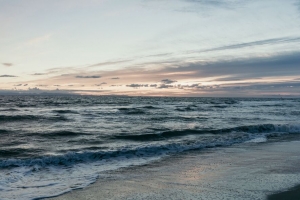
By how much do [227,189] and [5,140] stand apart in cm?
1394

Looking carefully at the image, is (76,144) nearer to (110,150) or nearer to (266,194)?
(110,150)

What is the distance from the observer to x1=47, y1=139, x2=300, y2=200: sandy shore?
7.13 m

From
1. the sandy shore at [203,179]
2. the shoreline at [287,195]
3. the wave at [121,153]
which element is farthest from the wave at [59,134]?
the shoreline at [287,195]

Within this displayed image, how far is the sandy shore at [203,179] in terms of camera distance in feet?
23.4

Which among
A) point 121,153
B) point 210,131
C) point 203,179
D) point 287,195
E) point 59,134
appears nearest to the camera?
point 287,195

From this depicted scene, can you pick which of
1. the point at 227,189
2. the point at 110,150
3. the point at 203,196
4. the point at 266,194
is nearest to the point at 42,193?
the point at 203,196

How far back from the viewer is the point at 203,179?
843cm

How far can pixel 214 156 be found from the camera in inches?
484

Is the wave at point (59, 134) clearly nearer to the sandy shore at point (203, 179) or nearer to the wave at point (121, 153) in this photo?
the wave at point (121, 153)

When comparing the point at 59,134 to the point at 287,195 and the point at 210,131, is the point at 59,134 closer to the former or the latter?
the point at 210,131

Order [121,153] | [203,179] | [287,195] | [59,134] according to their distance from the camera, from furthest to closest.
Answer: [59,134] → [121,153] → [203,179] → [287,195]

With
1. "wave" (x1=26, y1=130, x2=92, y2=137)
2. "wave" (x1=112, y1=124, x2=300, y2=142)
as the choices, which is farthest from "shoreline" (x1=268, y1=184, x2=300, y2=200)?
"wave" (x1=26, y1=130, x2=92, y2=137)

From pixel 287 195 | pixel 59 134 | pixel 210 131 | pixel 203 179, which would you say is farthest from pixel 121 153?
pixel 210 131

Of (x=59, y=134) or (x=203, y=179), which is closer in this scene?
(x=203, y=179)
